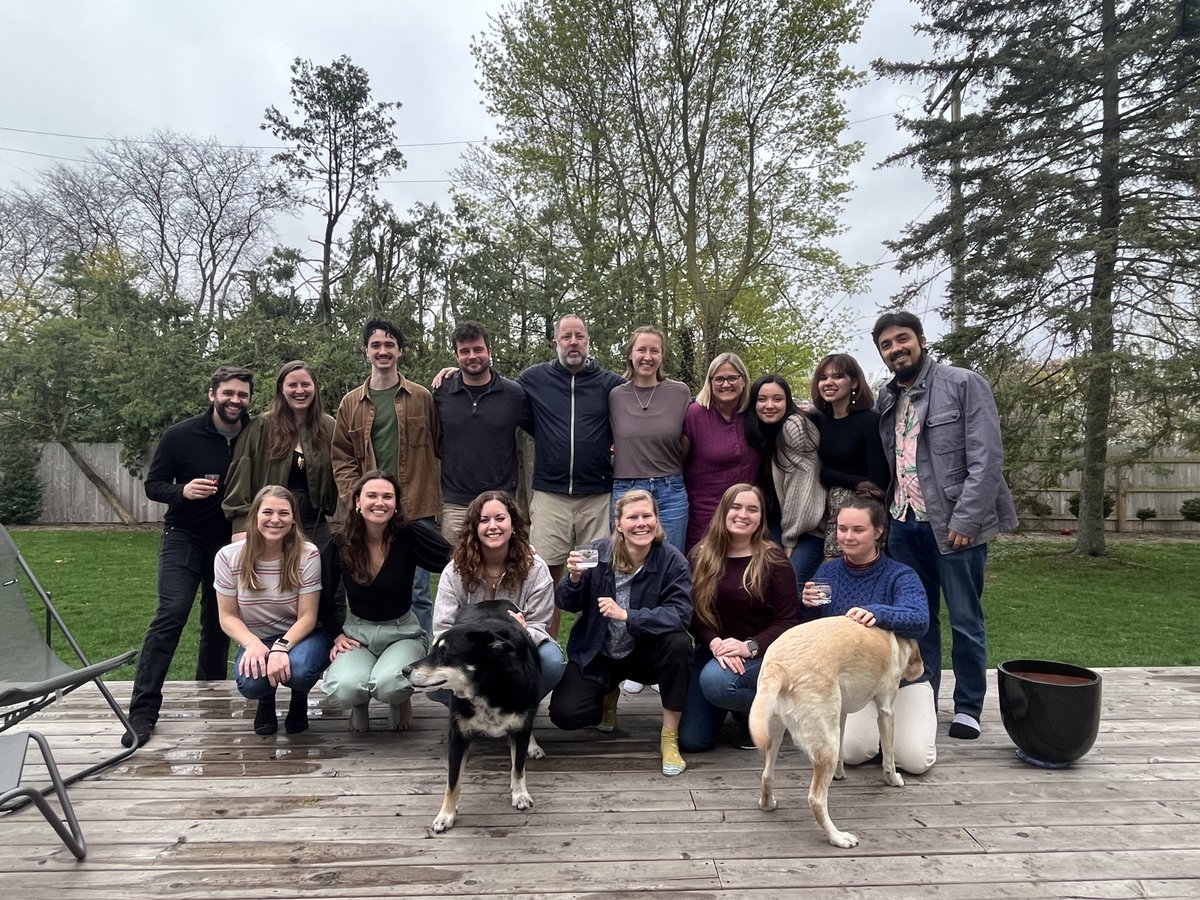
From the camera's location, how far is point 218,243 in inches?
800

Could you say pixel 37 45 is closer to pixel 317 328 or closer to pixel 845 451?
pixel 317 328

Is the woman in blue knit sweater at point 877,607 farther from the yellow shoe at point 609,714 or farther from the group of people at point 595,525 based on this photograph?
the yellow shoe at point 609,714

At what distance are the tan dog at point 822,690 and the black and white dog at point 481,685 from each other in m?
0.90

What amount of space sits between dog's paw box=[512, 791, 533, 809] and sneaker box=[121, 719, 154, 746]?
192cm

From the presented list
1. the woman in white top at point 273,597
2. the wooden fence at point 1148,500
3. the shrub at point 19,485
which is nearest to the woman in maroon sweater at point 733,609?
the woman in white top at point 273,597

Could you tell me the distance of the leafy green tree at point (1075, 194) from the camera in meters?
8.82

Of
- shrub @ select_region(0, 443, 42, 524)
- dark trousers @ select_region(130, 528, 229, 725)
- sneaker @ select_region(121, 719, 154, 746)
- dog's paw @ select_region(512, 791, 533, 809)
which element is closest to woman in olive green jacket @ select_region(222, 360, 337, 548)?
dark trousers @ select_region(130, 528, 229, 725)

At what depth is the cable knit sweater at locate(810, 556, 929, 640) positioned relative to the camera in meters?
2.85

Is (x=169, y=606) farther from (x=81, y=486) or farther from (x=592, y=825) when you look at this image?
(x=81, y=486)

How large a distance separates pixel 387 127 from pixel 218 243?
866cm

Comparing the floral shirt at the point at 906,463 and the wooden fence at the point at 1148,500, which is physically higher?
the floral shirt at the point at 906,463

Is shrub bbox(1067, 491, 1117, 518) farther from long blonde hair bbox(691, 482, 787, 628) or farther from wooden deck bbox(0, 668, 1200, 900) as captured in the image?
long blonde hair bbox(691, 482, 787, 628)

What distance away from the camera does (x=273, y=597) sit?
11.0ft

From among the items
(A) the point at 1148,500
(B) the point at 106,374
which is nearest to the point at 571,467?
(B) the point at 106,374
